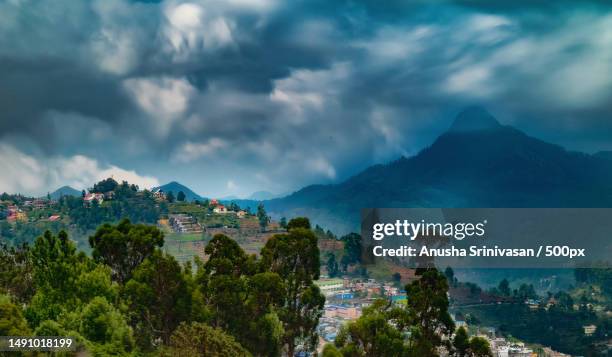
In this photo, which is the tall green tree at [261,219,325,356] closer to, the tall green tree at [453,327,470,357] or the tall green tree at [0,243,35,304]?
the tall green tree at [453,327,470,357]

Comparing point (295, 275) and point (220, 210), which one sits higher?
point (220, 210)

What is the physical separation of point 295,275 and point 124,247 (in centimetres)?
466

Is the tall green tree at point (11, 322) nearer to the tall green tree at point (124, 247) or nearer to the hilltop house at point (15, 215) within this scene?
the tall green tree at point (124, 247)

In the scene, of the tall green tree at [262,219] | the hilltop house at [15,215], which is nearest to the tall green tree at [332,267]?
the tall green tree at [262,219]

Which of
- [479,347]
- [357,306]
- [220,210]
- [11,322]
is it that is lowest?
[357,306]

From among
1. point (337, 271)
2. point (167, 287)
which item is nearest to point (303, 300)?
→ point (167, 287)

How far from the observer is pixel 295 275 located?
18.7 metres

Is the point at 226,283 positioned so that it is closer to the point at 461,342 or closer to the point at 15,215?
the point at 461,342

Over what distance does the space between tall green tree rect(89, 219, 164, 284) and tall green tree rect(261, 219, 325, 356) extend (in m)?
3.10

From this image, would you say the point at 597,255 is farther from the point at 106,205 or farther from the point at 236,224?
the point at 106,205

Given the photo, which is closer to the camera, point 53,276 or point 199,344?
point 199,344

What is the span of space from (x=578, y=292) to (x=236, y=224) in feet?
158

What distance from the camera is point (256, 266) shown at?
18.2m

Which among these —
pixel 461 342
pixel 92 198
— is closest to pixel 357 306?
pixel 92 198
